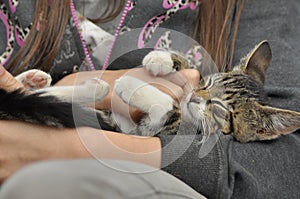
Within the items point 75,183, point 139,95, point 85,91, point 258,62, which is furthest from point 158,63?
point 75,183

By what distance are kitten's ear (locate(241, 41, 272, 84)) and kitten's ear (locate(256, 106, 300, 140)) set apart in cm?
16

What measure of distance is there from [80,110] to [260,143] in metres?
0.50

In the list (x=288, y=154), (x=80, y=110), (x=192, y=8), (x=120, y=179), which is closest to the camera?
(x=120, y=179)

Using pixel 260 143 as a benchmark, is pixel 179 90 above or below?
above

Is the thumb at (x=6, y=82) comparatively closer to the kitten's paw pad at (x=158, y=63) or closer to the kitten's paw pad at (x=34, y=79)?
the kitten's paw pad at (x=34, y=79)

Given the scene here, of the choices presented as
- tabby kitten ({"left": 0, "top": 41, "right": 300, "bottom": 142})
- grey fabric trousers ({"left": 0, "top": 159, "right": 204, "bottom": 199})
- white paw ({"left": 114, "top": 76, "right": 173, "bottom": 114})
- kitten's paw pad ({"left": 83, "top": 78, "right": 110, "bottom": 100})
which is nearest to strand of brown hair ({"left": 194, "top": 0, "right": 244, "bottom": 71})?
tabby kitten ({"left": 0, "top": 41, "right": 300, "bottom": 142})

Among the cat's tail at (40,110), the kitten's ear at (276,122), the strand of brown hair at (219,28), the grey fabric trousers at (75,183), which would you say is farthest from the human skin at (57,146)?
the strand of brown hair at (219,28)

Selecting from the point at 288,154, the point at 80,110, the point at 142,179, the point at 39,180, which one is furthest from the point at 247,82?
the point at 39,180

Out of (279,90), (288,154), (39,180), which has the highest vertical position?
(39,180)

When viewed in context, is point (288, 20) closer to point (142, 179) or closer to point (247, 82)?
point (247, 82)

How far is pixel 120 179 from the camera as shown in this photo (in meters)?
0.59

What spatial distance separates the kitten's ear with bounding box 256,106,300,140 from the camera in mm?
1079

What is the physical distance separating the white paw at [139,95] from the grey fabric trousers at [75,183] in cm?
41

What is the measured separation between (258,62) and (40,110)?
2.30 ft
